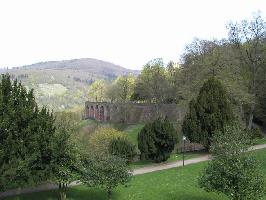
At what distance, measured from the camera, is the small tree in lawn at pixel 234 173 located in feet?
67.1

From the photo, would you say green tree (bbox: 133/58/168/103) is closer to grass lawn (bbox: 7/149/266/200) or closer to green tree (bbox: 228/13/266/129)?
green tree (bbox: 228/13/266/129)

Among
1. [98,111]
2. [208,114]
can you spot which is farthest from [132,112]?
[208,114]

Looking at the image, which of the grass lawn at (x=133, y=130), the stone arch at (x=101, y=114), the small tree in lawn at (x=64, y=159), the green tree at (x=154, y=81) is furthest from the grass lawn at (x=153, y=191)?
the stone arch at (x=101, y=114)

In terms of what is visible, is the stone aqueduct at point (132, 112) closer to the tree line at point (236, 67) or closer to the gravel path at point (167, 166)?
the tree line at point (236, 67)

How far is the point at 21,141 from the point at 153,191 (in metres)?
9.32

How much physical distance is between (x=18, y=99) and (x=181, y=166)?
15647 mm

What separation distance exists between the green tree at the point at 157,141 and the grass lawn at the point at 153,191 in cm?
575

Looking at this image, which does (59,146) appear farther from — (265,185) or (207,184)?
(265,185)

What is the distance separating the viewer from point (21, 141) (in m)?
25.6

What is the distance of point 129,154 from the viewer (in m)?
37.9

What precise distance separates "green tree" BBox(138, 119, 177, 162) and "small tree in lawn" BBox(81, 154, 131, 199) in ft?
39.9

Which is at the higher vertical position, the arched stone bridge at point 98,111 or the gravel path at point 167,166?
the arched stone bridge at point 98,111

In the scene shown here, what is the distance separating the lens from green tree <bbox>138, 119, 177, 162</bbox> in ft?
122

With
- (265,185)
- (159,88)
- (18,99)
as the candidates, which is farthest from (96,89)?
(265,185)
